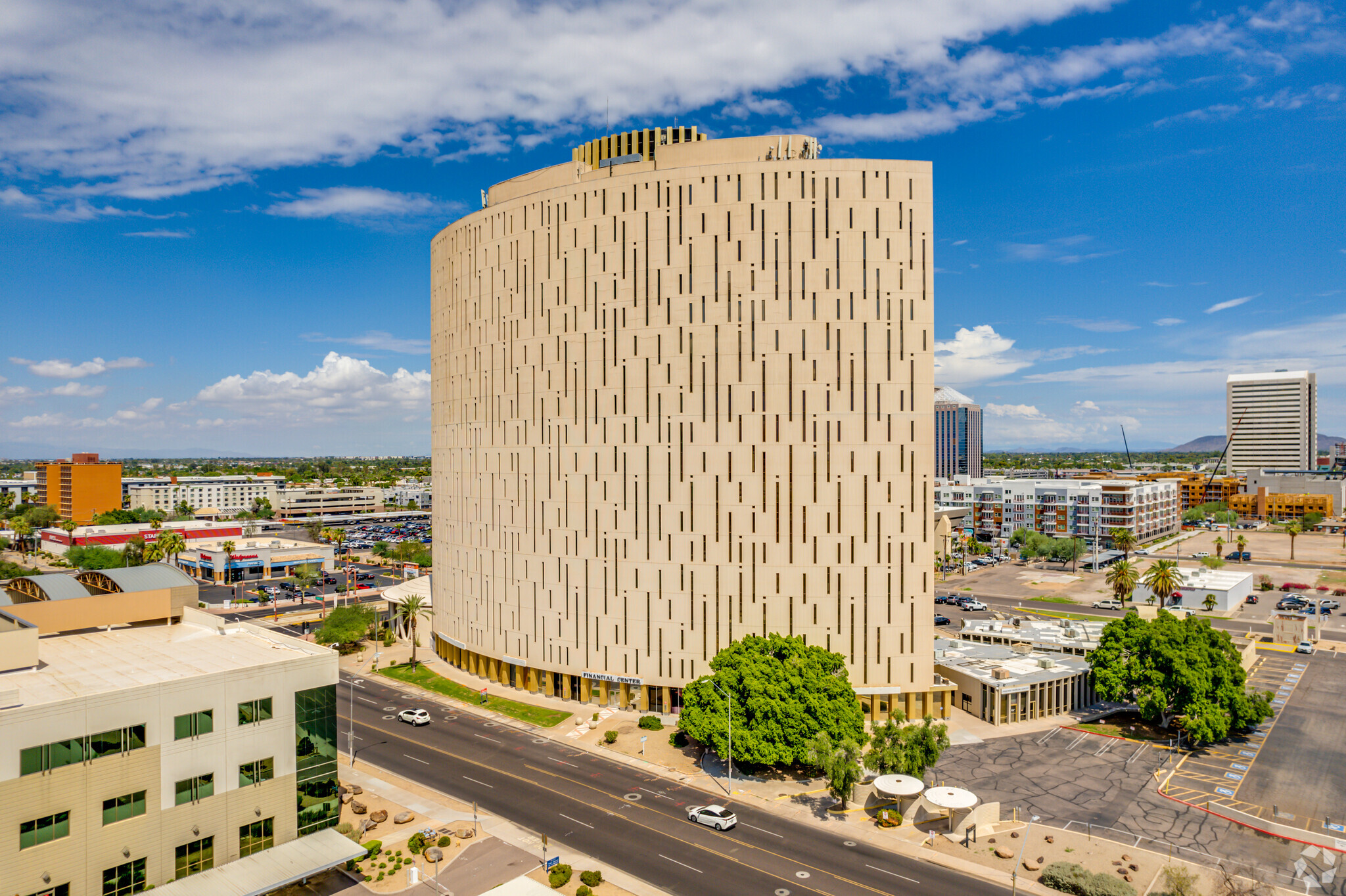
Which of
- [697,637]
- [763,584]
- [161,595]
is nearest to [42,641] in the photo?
[161,595]

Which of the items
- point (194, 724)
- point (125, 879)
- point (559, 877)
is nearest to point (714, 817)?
point (559, 877)

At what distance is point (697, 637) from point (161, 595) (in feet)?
158

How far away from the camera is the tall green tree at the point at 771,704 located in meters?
64.0

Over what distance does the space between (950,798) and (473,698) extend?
55.6 meters

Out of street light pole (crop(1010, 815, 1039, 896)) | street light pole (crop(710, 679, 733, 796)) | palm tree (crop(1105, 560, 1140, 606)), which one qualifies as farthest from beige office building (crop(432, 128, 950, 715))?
palm tree (crop(1105, 560, 1140, 606))

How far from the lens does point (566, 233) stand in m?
88.7

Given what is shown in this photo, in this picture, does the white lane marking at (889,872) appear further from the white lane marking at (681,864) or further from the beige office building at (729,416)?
the beige office building at (729,416)

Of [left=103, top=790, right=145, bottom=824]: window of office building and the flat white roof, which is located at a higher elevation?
the flat white roof

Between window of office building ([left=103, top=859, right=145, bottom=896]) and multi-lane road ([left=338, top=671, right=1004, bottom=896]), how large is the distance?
24211 millimetres

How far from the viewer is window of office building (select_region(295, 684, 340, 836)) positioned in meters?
47.6

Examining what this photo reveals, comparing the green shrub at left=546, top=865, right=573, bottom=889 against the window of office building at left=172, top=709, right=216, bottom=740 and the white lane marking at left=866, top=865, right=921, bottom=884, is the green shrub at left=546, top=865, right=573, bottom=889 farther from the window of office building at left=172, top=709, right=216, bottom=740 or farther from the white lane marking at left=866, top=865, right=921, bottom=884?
the window of office building at left=172, top=709, right=216, bottom=740

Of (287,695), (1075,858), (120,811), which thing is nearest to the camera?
(120,811)

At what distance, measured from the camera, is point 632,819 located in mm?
58375

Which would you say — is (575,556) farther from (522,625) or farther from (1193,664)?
(1193,664)
